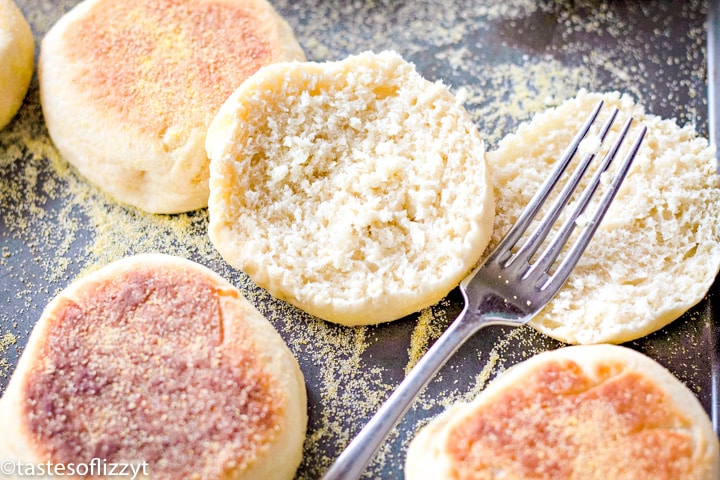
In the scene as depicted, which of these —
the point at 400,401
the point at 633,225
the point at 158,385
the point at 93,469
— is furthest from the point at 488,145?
the point at 93,469

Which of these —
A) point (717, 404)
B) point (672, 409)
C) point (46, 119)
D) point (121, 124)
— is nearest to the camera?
point (672, 409)

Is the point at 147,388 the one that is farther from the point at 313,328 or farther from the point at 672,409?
the point at 672,409

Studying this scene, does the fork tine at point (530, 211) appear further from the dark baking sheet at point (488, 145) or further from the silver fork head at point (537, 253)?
the dark baking sheet at point (488, 145)

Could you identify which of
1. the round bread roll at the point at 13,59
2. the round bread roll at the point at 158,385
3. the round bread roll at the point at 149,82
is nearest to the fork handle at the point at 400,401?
the round bread roll at the point at 158,385

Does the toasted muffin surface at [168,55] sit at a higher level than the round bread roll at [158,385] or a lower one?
higher

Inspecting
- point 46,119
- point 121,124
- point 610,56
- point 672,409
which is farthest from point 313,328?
point 610,56

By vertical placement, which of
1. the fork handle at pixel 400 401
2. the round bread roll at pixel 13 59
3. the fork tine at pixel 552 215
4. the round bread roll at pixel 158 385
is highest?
the round bread roll at pixel 13 59

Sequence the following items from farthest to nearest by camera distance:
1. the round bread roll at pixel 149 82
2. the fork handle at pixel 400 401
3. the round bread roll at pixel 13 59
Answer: the round bread roll at pixel 13 59 → the round bread roll at pixel 149 82 → the fork handle at pixel 400 401
